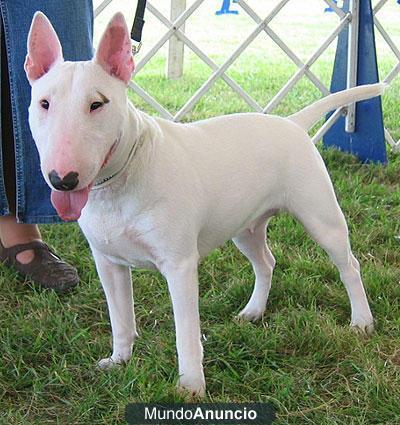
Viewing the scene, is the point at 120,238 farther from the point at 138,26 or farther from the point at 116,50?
the point at 138,26

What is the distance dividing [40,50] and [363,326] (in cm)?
113

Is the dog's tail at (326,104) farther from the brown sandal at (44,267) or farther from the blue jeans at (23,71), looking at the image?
the brown sandal at (44,267)

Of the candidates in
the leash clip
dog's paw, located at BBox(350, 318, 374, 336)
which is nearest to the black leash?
the leash clip

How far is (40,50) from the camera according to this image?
1.38 metres

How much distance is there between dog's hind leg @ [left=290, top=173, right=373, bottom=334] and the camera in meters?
1.79

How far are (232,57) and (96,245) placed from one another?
2.20 meters

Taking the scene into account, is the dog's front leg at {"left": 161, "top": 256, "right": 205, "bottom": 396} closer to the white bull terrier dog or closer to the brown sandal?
the white bull terrier dog

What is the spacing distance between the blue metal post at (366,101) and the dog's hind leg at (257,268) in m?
1.64

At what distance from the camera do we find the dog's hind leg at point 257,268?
6.68 feet

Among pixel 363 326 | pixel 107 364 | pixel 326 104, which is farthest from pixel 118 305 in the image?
pixel 326 104

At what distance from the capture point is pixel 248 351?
182 centimetres

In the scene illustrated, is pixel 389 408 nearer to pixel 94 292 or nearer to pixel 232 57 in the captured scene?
pixel 94 292

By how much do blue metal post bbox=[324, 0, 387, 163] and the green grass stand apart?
0.95m

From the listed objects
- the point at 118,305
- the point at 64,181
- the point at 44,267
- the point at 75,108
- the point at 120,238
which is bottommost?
the point at 44,267
